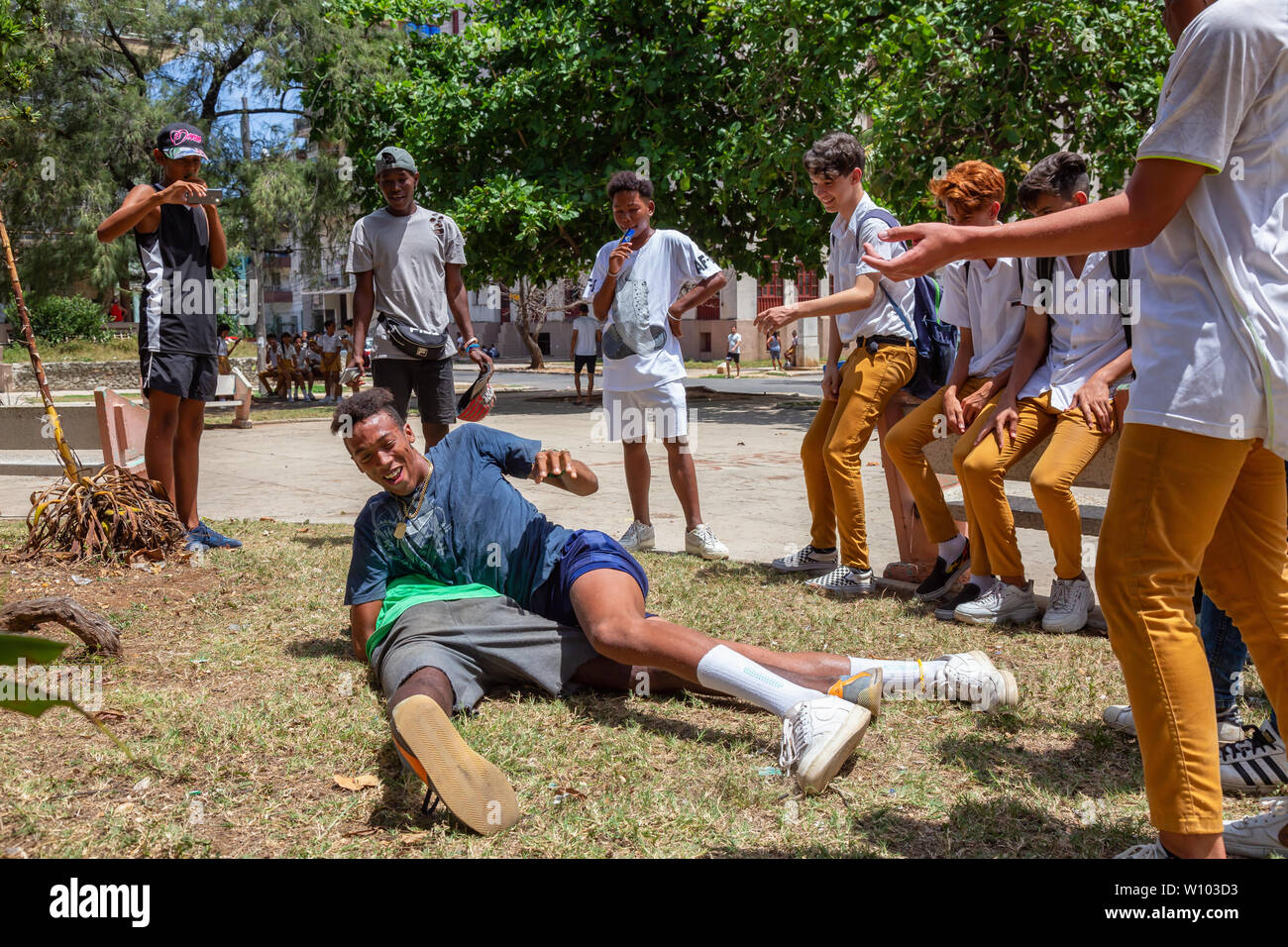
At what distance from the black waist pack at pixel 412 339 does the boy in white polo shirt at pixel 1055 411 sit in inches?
116

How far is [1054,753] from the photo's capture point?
3355 mm

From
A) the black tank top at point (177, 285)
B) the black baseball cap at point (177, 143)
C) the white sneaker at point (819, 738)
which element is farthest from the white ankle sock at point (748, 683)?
the black baseball cap at point (177, 143)

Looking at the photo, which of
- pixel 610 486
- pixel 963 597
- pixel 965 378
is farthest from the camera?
pixel 610 486

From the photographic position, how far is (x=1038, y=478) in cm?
446

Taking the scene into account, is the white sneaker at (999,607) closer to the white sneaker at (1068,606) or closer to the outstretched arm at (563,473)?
the white sneaker at (1068,606)

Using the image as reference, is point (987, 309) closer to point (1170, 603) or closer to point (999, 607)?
point (999, 607)

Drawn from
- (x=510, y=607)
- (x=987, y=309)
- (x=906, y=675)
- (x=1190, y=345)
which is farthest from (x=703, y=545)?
(x=1190, y=345)

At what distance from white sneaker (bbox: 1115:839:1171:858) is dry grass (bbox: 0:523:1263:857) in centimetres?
15

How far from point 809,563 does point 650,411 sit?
53.1 inches

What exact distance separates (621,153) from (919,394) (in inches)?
551

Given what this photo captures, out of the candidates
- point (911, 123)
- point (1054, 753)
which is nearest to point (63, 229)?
point (911, 123)

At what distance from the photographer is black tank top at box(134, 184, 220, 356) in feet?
20.6

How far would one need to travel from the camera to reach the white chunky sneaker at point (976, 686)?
365 cm
